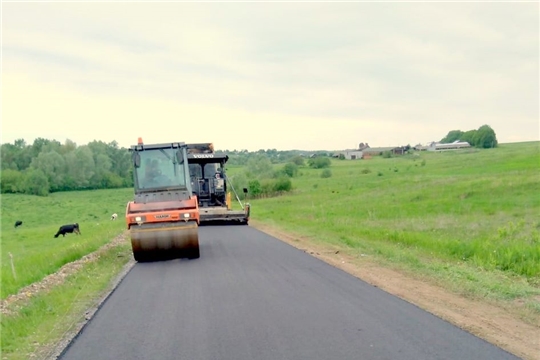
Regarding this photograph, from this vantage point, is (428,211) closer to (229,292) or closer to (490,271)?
(490,271)

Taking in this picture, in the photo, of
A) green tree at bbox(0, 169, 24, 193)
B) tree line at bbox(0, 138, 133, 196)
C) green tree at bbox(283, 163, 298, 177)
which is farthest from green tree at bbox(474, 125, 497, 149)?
green tree at bbox(0, 169, 24, 193)

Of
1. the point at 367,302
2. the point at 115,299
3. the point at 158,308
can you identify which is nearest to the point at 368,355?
the point at 367,302

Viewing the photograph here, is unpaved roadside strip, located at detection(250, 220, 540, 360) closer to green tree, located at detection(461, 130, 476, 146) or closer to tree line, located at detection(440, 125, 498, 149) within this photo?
tree line, located at detection(440, 125, 498, 149)

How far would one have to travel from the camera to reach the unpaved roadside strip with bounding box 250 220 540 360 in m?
7.52

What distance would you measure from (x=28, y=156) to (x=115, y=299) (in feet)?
409

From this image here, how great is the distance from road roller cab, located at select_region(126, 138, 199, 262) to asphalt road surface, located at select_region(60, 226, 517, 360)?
2335mm

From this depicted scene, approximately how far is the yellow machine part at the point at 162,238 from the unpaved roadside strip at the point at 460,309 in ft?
12.1

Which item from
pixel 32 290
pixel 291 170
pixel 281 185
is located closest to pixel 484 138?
pixel 291 170

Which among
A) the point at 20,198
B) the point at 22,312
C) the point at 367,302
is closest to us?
the point at 367,302

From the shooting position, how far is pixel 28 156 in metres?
126

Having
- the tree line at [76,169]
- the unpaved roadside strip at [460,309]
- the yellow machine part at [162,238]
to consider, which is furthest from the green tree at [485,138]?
the yellow machine part at [162,238]

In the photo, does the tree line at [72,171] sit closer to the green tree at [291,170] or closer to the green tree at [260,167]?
the green tree at [260,167]

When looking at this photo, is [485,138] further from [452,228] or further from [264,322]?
[264,322]

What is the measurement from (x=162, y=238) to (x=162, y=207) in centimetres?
85
